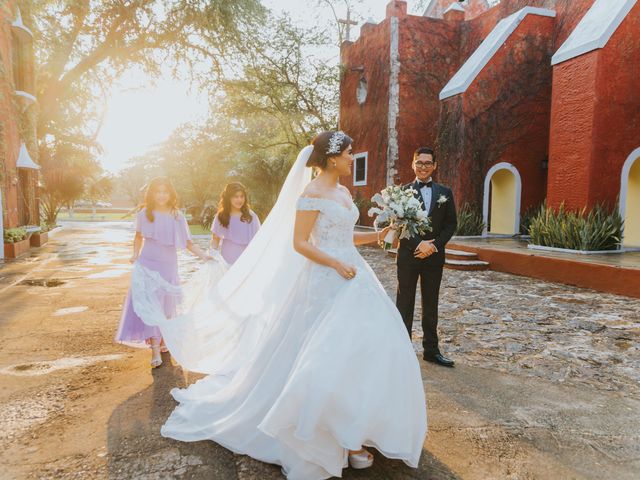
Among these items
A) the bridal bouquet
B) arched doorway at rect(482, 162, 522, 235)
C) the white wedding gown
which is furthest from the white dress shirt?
arched doorway at rect(482, 162, 522, 235)

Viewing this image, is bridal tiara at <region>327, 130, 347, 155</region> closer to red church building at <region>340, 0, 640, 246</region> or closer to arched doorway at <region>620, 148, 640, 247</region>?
red church building at <region>340, 0, 640, 246</region>

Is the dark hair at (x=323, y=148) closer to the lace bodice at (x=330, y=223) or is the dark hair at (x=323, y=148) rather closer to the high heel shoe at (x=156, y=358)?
the lace bodice at (x=330, y=223)

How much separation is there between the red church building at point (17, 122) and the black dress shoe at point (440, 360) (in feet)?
40.0

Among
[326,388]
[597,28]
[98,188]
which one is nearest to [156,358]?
[326,388]

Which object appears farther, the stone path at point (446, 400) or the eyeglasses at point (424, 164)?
the eyeglasses at point (424, 164)

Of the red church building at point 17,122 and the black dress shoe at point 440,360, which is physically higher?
the red church building at point 17,122

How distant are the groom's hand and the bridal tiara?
1.80m

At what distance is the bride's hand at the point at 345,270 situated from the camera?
112 inches

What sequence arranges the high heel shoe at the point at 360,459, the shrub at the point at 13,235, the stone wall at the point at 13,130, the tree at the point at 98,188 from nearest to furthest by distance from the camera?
the high heel shoe at the point at 360,459 < the shrub at the point at 13,235 < the stone wall at the point at 13,130 < the tree at the point at 98,188

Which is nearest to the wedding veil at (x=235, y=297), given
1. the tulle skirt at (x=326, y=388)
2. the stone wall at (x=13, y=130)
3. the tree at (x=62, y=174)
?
the tulle skirt at (x=326, y=388)

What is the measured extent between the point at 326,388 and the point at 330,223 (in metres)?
1.05

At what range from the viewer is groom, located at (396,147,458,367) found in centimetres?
462

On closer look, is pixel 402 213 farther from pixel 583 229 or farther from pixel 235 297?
pixel 583 229

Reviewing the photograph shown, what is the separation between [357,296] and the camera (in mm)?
2768
